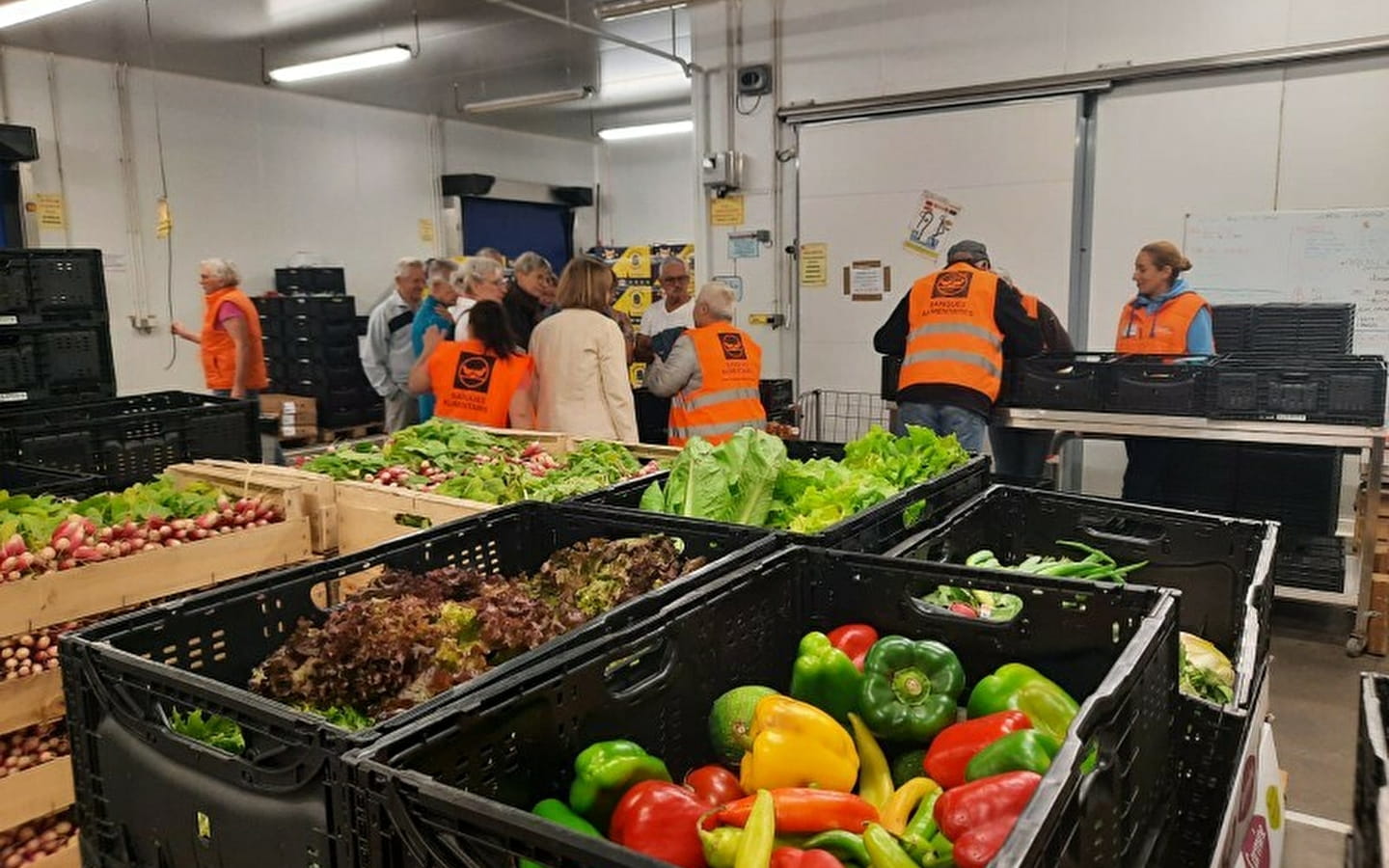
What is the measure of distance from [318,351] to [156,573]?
7.06 metres

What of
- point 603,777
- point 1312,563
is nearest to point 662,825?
point 603,777

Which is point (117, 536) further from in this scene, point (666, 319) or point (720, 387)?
point (666, 319)

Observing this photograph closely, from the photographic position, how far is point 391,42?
8.67 meters

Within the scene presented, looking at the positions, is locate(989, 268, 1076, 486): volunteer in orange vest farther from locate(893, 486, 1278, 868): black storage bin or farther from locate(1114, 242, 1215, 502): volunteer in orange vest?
locate(893, 486, 1278, 868): black storage bin

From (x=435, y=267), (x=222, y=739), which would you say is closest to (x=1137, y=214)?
(x=435, y=267)

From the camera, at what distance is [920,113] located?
21.5ft

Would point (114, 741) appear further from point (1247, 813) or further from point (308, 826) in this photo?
point (1247, 813)

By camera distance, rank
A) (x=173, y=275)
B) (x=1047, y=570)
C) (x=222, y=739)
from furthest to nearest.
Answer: (x=173, y=275) < (x=1047, y=570) < (x=222, y=739)

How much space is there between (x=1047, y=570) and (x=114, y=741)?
1657 millimetres

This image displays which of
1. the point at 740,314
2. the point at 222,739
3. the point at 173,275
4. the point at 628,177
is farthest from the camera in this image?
the point at 628,177

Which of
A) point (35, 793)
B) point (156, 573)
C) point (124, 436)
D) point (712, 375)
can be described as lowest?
point (35, 793)

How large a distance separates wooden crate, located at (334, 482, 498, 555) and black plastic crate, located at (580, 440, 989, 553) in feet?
1.58

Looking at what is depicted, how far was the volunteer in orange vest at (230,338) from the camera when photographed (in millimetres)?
6012

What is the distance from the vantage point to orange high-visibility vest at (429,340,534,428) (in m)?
4.26
